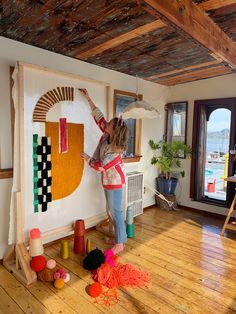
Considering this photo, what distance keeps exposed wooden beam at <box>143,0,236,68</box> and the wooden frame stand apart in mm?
2334

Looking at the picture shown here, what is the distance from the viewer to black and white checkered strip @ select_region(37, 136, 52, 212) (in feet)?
8.37

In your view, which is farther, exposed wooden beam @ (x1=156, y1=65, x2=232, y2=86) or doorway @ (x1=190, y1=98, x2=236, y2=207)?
doorway @ (x1=190, y1=98, x2=236, y2=207)

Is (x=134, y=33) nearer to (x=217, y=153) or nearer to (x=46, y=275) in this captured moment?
(x=46, y=275)

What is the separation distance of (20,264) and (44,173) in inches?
35.9

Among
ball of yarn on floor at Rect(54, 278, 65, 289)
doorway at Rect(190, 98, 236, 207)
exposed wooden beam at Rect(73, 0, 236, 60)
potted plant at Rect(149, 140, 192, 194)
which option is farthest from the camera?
potted plant at Rect(149, 140, 192, 194)

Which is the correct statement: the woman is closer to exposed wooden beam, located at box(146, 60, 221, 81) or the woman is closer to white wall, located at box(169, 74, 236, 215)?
exposed wooden beam, located at box(146, 60, 221, 81)

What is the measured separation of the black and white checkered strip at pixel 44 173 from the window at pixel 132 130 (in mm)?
1387

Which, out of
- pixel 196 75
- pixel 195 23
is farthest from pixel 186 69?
pixel 195 23

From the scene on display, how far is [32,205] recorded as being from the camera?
8.29 ft

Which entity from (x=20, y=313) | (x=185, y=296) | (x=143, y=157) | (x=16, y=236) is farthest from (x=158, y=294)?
(x=143, y=157)

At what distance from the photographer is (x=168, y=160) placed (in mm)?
4203

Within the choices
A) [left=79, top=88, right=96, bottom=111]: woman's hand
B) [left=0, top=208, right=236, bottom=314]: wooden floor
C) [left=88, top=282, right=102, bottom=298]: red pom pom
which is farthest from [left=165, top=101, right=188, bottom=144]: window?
[left=88, top=282, right=102, bottom=298]: red pom pom

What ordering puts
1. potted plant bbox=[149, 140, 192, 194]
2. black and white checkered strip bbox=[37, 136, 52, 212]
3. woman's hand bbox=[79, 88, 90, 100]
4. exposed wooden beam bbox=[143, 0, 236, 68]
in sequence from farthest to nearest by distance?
potted plant bbox=[149, 140, 192, 194]
woman's hand bbox=[79, 88, 90, 100]
black and white checkered strip bbox=[37, 136, 52, 212]
exposed wooden beam bbox=[143, 0, 236, 68]

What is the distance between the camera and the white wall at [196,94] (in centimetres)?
374
